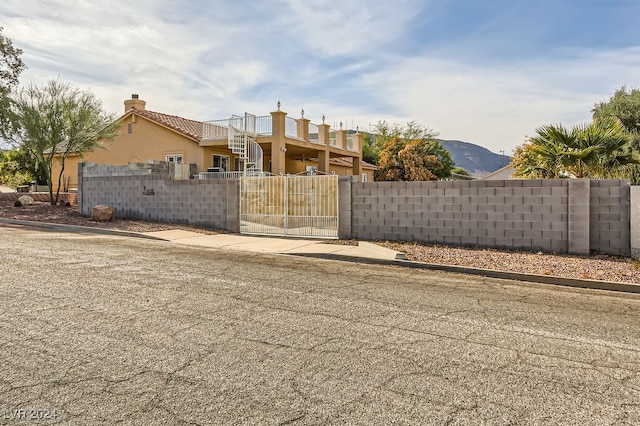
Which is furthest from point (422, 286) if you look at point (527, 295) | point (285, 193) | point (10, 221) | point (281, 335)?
point (10, 221)

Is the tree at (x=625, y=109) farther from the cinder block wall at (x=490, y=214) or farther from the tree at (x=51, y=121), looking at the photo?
the tree at (x=51, y=121)

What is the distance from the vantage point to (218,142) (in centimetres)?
2395

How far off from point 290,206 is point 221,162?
13.3m

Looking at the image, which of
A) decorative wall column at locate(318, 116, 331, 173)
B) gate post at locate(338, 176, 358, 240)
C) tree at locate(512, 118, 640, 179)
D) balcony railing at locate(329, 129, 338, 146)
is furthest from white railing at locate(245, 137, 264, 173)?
tree at locate(512, 118, 640, 179)

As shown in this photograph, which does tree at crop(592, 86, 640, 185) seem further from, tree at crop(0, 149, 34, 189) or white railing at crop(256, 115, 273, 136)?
tree at crop(0, 149, 34, 189)

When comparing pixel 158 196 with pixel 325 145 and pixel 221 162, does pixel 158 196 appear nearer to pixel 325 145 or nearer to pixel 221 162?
pixel 221 162

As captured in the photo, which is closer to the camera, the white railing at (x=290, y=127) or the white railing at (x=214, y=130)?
the white railing at (x=290, y=127)

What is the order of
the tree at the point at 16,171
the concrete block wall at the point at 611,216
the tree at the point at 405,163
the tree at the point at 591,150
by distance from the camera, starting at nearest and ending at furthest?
the concrete block wall at the point at 611,216, the tree at the point at 591,150, the tree at the point at 16,171, the tree at the point at 405,163

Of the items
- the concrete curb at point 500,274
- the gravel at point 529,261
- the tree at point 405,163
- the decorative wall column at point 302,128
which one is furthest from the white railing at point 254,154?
the tree at point 405,163

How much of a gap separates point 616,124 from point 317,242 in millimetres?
8655

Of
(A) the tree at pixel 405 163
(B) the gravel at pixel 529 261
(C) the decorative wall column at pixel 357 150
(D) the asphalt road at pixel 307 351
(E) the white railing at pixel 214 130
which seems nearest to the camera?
(D) the asphalt road at pixel 307 351

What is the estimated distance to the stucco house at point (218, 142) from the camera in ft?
73.6

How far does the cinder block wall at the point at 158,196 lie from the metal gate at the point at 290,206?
1.82 ft

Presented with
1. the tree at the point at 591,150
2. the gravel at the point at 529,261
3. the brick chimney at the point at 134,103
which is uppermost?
the brick chimney at the point at 134,103
